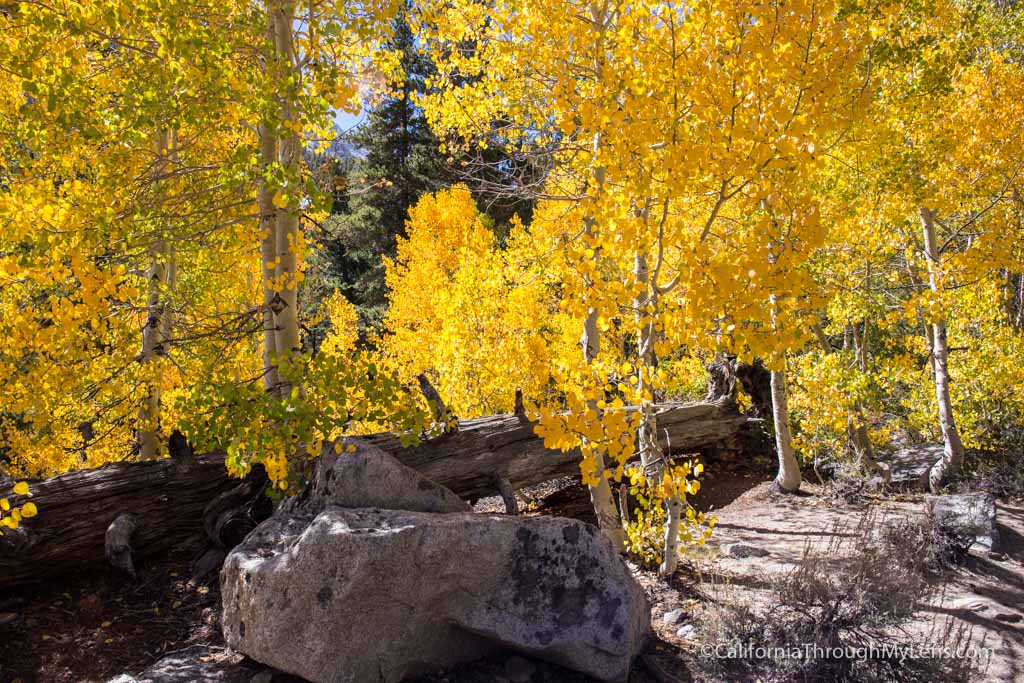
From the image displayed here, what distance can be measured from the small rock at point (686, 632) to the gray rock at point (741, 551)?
1448 mm

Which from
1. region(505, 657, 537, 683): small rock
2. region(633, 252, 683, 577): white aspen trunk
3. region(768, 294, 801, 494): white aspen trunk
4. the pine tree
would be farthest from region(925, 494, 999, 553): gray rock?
the pine tree

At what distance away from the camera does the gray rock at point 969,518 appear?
4980 mm

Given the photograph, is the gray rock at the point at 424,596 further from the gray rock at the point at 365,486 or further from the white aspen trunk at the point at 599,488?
the white aspen trunk at the point at 599,488

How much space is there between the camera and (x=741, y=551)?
525 centimetres

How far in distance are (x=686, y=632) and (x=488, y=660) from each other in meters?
1.30

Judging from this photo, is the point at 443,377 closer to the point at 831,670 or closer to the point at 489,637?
the point at 489,637

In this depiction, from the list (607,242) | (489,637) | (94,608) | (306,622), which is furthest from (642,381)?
(94,608)

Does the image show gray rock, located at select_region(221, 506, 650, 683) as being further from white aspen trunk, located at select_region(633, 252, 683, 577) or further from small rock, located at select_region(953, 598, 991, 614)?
small rock, located at select_region(953, 598, 991, 614)

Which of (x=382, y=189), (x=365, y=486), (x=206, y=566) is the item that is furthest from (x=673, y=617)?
(x=382, y=189)

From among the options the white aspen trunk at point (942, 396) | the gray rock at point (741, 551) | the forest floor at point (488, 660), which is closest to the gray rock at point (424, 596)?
the forest floor at point (488, 660)

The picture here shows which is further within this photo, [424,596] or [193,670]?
[193,670]

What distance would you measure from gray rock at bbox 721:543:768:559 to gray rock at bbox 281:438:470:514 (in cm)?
268

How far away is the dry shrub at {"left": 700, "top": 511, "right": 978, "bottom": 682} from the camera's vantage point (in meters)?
3.22

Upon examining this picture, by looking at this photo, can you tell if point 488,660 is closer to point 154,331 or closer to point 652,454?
point 652,454
